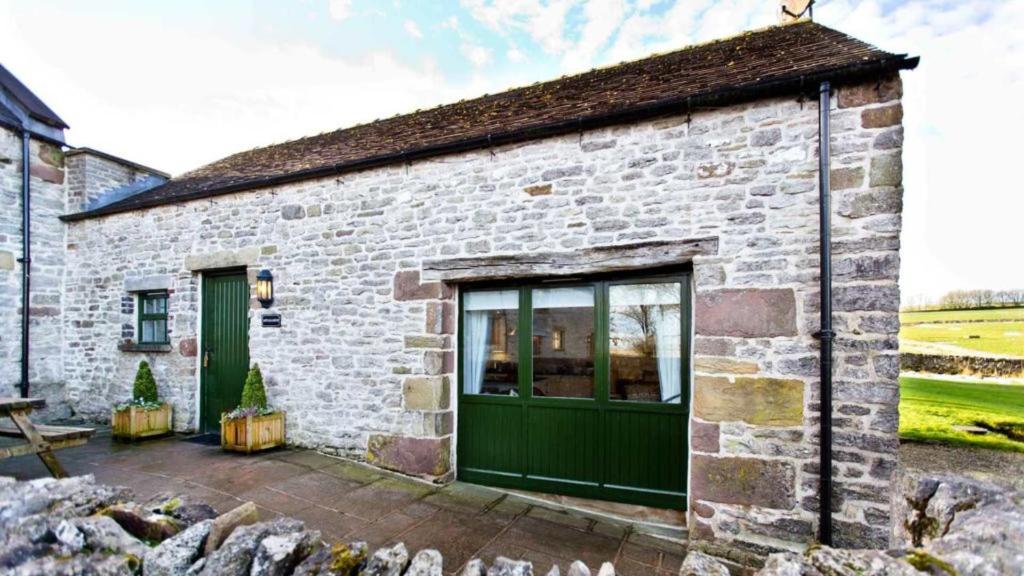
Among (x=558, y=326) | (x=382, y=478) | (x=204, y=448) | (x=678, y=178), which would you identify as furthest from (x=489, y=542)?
(x=204, y=448)

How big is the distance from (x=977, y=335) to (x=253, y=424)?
20.6 metres

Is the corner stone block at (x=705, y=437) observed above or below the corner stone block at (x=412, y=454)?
above

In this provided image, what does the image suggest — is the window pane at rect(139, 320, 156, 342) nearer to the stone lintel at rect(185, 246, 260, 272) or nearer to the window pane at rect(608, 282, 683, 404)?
the stone lintel at rect(185, 246, 260, 272)

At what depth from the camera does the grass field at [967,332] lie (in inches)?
535

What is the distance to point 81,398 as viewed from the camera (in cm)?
734

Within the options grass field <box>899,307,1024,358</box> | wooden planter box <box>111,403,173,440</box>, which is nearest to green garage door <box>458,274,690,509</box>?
wooden planter box <box>111,403,173,440</box>

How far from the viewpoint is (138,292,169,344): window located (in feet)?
22.7

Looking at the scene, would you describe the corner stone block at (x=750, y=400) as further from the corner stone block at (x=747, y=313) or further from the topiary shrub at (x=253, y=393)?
the topiary shrub at (x=253, y=393)

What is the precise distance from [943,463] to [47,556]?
32.0ft

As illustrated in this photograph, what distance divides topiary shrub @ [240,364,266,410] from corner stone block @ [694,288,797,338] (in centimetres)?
518

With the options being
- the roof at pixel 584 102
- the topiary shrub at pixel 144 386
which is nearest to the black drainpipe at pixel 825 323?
the roof at pixel 584 102

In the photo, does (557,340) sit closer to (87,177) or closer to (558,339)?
(558,339)

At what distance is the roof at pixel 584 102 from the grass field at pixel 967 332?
13.4 m

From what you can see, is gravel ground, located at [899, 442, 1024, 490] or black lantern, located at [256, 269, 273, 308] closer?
black lantern, located at [256, 269, 273, 308]
